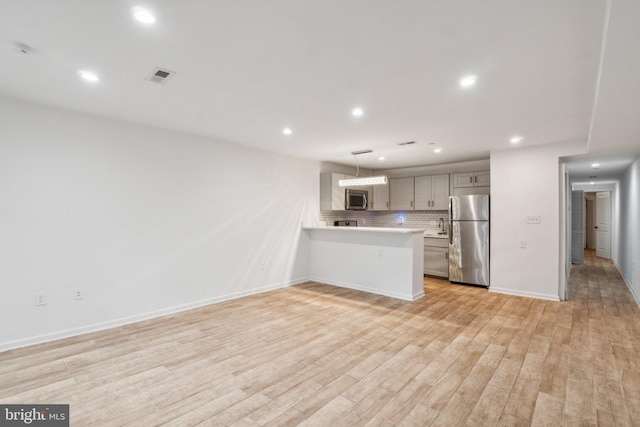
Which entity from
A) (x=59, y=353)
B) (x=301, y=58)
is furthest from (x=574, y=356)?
(x=59, y=353)

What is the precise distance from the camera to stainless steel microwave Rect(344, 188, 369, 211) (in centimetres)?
677

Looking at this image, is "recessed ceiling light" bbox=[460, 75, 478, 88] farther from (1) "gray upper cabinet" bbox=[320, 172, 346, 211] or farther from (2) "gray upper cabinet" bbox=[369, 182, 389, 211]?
(2) "gray upper cabinet" bbox=[369, 182, 389, 211]

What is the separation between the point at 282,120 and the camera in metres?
3.87

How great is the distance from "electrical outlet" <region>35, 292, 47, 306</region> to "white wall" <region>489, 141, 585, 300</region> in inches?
251

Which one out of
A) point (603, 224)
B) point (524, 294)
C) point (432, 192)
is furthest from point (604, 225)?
point (524, 294)

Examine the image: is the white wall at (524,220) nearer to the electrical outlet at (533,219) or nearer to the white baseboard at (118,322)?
the electrical outlet at (533,219)

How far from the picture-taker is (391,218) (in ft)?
26.1

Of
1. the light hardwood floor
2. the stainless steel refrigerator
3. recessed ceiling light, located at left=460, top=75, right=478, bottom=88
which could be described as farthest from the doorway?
recessed ceiling light, located at left=460, top=75, right=478, bottom=88

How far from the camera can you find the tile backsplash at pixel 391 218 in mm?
7066

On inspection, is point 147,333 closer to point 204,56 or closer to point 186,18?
point 204,56

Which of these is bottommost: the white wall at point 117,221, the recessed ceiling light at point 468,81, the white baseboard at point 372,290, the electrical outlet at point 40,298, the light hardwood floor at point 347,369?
the light hardwood floor at point 347,369

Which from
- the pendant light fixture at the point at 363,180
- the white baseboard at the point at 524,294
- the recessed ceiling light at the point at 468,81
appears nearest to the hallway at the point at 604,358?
the white baseboard at the point at 524,294

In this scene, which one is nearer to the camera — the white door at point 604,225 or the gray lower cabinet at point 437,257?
the gray lower cabinet at point 437,257

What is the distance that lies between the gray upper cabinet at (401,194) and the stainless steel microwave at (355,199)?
77 centimetres
